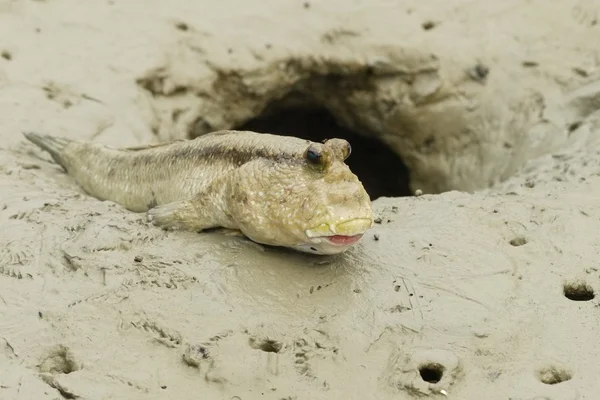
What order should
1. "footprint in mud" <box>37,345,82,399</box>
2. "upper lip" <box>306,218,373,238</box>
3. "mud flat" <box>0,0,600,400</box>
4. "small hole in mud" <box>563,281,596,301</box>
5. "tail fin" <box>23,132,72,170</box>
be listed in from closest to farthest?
"footprint in mud" <box>37,345,82,399</box>
"mud flat" <box>0,0,600,400</box>
"upper lip" <box>306,218,373,238</box>
"small hole in mud" <box>563,281,596,301</box>
"tail fin" <box>23,132,72,170</box>

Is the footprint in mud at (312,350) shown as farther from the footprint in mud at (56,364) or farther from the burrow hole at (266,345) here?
the footprint in mud at (56,364)

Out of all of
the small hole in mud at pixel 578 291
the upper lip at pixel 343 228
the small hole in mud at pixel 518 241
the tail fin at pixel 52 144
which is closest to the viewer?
the upper lip at pixel 343 228

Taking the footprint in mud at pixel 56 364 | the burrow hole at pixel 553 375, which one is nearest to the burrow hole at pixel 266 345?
the footprint in mud at pixel 56 364

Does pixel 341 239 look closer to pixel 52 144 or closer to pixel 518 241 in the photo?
pixel 518 241

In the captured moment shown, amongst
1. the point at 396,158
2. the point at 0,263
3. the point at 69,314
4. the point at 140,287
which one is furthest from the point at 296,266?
the point at 396,158

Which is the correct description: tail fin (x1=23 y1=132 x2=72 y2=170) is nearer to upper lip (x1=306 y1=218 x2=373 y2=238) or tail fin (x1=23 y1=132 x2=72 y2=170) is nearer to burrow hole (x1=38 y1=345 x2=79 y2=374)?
burrow hole (x1=38 y1=345 x2=79 y2=374)

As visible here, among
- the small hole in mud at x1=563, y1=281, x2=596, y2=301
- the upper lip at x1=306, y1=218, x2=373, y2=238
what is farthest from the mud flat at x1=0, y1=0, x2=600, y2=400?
the upper lip at x1=306, y1=218, x2=373, y2=238

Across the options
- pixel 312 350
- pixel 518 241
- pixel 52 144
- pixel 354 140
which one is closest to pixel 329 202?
pixel 312 350
